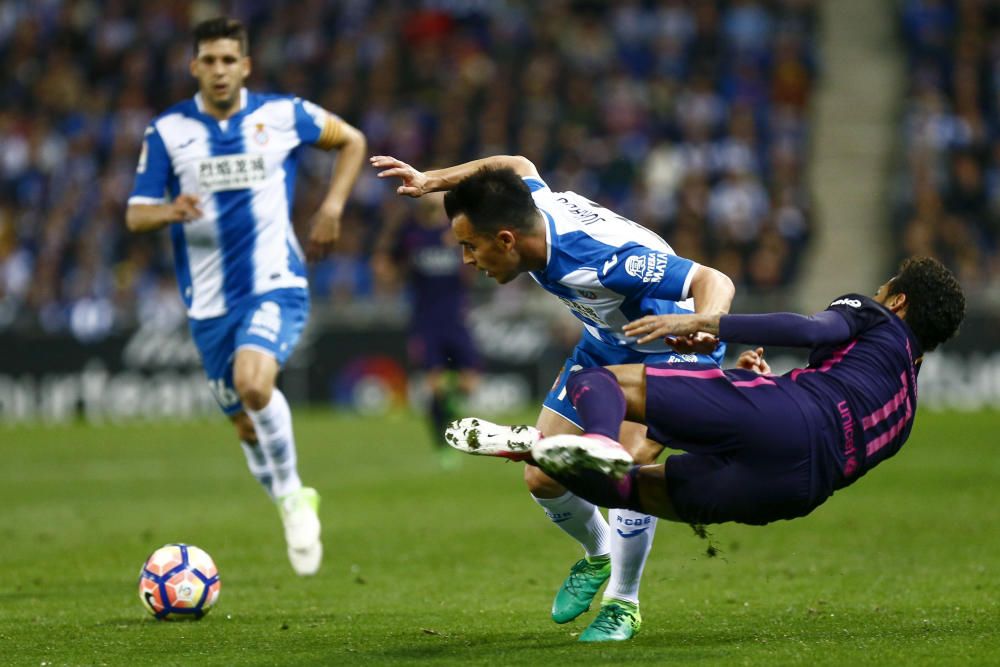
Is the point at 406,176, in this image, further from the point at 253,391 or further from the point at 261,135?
the point at 261,135

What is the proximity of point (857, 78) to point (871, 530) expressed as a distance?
15.0 m

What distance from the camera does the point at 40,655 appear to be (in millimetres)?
5852

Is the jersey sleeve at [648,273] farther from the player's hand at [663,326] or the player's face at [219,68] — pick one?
the player's face at [219,68]

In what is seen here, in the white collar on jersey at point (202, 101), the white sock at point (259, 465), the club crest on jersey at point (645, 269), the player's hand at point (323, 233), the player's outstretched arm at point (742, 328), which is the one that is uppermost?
the white collar on jersey at point (202, 101)

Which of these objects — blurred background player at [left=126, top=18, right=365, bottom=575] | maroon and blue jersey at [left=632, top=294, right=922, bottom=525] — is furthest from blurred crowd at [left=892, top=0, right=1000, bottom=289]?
maroon and blue jersey at [left=632, top=294, right=922, bottom=525]

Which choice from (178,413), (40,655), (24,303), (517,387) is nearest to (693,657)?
(40,655)

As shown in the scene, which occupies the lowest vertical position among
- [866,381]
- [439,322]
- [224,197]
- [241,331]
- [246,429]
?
[439,322]

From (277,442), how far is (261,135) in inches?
72.4

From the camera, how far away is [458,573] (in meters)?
8.48

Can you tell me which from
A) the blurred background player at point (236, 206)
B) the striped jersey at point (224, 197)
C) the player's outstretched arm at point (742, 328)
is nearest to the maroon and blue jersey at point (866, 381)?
the player's outstretched arm at point (742, 328)

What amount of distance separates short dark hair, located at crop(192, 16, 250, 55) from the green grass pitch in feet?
9.99

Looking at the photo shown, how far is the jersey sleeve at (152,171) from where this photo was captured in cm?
846

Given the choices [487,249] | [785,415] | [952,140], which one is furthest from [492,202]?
[952,140]

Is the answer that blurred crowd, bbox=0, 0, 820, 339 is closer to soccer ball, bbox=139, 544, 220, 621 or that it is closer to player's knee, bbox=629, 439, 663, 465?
soccer ball, bbox=139, 544, 220, 621
